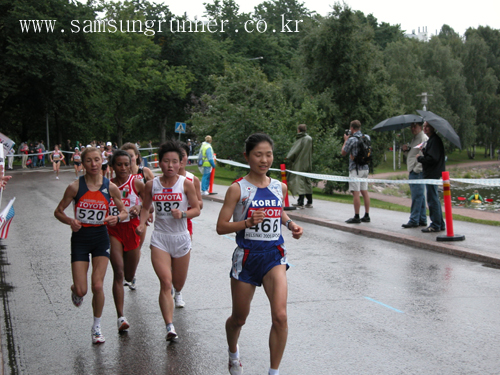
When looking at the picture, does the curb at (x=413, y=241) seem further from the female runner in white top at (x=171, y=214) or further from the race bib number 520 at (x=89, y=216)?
the race bib number 520 at (x=89, y=216)

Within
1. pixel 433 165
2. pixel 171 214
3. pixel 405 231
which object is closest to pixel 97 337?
pixel 171 214

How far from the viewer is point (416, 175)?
11.7 m

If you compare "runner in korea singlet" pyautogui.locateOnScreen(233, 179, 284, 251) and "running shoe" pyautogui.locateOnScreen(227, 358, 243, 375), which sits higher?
"runner in korea singlet" pyautogui.locateOnScreen(233, 179, 284, 251)

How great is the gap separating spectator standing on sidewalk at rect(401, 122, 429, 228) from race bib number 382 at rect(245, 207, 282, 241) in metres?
7.56

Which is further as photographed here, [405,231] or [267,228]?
[405,231]

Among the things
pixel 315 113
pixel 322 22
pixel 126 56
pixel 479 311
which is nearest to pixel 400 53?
pixel 322 22

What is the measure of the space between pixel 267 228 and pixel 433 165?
7617mm

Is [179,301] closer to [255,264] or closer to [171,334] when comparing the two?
[171,334]

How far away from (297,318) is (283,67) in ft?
208

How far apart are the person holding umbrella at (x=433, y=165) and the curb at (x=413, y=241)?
77 centimetres

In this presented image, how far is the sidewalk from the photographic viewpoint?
31.3 ft

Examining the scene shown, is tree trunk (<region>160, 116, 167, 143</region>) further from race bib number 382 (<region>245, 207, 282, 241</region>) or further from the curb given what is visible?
race bib number 382 (<region>245, 207, 282, 241</region>)

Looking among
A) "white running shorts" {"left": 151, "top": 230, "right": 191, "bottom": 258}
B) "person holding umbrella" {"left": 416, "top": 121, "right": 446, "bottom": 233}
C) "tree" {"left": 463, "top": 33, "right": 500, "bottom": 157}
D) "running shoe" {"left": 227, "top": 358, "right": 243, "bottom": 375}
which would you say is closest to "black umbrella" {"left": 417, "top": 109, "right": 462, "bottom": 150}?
"person holding umbrella" {"left": 416, "top": 121, "right": 446, "bottom": 233}

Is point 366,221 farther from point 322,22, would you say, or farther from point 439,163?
point 322,22
